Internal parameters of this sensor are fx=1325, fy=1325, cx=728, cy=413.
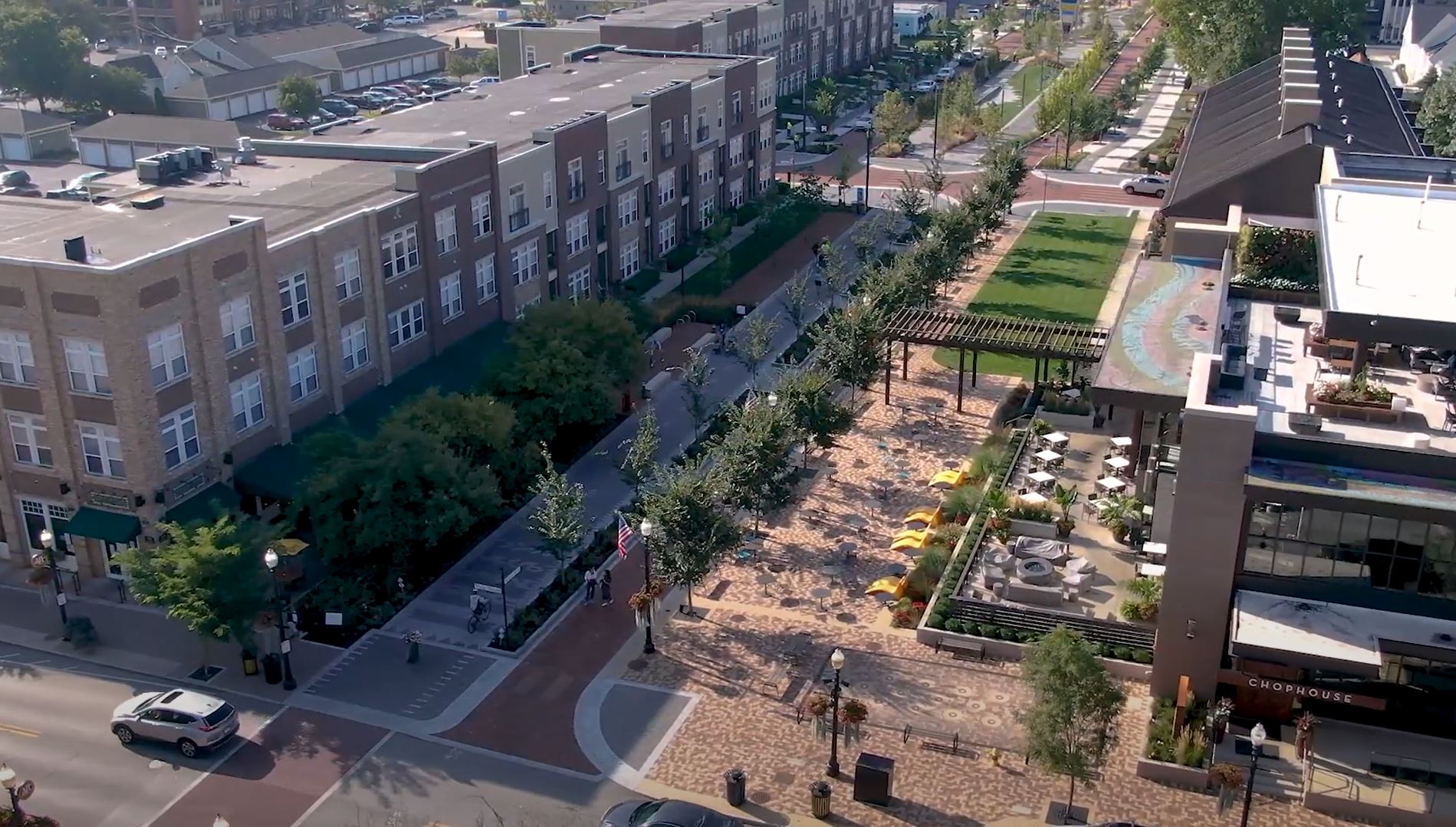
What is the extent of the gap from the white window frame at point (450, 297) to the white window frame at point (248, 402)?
10.7m

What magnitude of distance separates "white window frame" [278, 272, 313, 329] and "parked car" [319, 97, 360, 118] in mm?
81781

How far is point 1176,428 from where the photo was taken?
40.8 meters

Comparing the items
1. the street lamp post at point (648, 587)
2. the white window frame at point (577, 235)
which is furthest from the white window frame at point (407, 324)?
the street lamp post at point (648, 587)

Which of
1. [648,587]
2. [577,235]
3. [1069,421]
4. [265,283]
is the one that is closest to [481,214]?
[577,235]

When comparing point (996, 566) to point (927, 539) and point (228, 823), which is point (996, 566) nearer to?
point (927, 539)

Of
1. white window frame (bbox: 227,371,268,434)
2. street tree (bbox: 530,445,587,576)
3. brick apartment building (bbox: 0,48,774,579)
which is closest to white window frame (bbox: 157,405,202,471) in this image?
brick apartment building (bbox: 0,48,774,579)

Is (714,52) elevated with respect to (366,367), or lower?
elevated

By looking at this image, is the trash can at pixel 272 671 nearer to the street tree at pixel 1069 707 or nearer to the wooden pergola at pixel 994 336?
the street tree at pixel 1069 707

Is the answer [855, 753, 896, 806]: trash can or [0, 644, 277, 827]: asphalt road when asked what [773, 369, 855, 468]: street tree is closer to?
[855, 753, 896, 806]: trash can

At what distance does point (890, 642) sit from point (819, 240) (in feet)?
151

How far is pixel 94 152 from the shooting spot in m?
86.8

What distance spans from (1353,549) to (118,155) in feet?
259

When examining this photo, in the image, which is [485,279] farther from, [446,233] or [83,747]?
[83,747]

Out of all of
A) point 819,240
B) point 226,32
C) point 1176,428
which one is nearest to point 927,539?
point 1176,428
